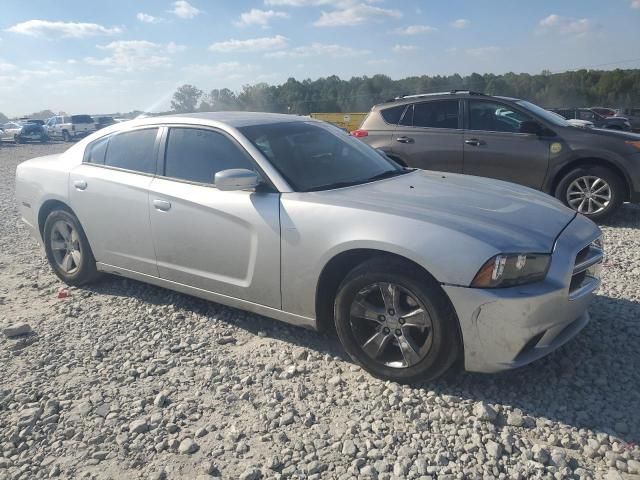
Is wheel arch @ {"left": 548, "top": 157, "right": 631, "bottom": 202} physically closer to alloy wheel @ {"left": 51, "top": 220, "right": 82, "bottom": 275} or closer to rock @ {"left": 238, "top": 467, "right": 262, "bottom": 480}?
alloy wheel @ {"left": 51, "top": 220, "right": 82, "bottom": 275}

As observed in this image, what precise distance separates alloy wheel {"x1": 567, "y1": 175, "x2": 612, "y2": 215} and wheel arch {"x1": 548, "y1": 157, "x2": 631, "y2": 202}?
17 cm

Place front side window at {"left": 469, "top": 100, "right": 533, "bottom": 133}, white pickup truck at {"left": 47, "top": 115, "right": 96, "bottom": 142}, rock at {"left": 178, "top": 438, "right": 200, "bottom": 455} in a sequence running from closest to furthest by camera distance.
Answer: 1. rock at {"left": 178, "top": 438, "right": 200, "bottom": 455}
2. front side window at {"left": 469, "top": 100, "right": 533, "bottom": 133}
3. white pickup truck at {"left": 47, "top": 115, "right": 96, "bottom": 142}

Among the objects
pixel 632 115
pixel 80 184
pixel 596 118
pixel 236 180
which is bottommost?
pixel 80 184

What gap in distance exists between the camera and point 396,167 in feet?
14.5

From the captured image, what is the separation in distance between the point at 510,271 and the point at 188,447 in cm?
186

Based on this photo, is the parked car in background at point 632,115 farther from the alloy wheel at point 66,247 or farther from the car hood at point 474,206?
the alloy wheel at point 66,247

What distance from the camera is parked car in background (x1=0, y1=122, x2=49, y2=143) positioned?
3531 centimetres

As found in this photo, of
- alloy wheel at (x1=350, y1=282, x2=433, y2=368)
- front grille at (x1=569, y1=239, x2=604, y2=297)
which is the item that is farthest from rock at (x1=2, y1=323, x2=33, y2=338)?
front grille at (x1=569, y1=239, x2=604, y2=297)

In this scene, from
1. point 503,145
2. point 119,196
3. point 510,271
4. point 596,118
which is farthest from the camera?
point 596,118

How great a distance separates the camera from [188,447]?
2.70 metres

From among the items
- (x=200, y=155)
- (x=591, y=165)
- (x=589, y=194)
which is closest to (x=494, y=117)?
(x=591, y=165)

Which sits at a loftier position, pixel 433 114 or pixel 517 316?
pixel 433 114

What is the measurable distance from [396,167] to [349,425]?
7.43 ft

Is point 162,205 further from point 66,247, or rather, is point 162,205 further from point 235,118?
point 66,247
